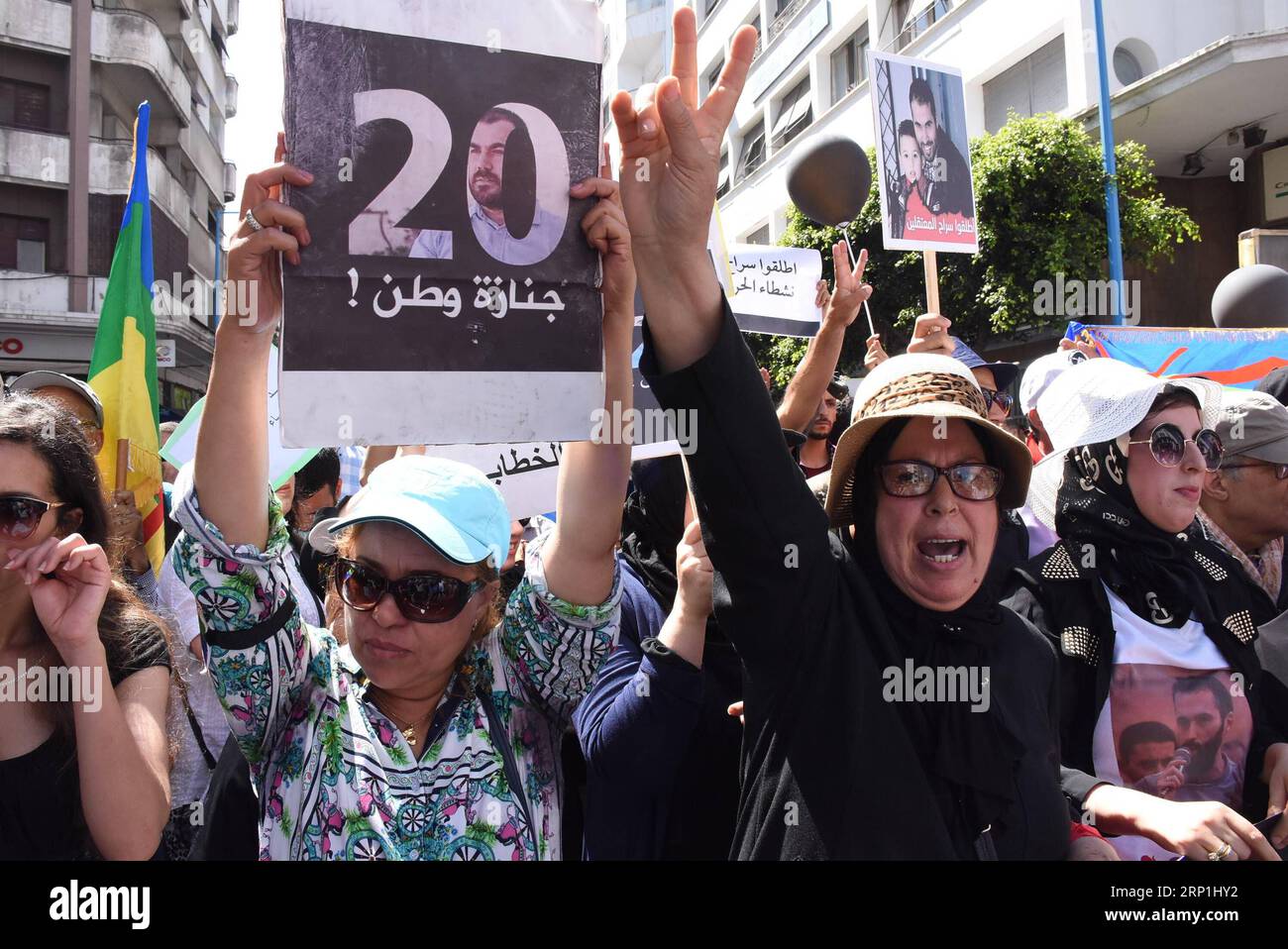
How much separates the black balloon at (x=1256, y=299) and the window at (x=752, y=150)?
2204 cm

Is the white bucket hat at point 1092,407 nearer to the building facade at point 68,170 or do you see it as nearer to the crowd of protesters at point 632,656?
the crowd of protesters at point 632,656

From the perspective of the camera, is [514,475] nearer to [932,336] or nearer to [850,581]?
[932,336]

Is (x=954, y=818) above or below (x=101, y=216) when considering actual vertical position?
below

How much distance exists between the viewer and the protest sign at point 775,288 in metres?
5.61

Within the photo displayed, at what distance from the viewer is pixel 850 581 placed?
1.77 m

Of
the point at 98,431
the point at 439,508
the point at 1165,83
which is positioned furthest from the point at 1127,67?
the point at 439,508

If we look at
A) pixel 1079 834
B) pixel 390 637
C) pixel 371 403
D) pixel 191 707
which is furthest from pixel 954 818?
pixel 191 707

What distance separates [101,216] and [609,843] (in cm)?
2328

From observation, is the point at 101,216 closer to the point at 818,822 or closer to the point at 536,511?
the point at 536,511

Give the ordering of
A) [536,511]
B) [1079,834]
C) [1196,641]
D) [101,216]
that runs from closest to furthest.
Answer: [1079,834]
[1196,641]
[536,511]
[101,216]

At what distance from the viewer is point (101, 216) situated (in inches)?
852

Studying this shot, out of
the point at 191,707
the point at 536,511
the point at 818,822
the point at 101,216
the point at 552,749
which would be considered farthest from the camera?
the point at 101,216

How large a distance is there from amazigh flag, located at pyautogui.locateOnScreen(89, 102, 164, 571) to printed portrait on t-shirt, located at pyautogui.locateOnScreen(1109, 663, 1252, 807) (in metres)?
2.79

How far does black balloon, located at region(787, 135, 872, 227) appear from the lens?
4.80 metres
